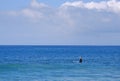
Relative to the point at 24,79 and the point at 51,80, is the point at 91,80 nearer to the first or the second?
the point at 51,80

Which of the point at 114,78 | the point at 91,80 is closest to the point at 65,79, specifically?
the point at 91,80

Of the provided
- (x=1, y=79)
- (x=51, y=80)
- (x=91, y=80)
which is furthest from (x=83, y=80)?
(x=1, y=79)

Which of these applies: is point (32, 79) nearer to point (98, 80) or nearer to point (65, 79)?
point (65, 79)

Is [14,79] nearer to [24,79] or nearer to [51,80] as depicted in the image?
[24,79]

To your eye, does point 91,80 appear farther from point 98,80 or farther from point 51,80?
point 51,80

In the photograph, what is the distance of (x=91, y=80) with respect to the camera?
1727 inches

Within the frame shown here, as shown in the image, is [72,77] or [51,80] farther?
[72,77]

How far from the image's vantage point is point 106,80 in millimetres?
44156

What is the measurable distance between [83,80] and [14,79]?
9461mm

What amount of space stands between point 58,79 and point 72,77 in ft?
10.2

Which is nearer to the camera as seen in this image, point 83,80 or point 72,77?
point 83,80

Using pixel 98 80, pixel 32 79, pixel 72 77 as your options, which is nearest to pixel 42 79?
pixel 32 79

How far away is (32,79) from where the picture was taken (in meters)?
45.3

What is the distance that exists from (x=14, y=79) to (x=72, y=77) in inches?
324
